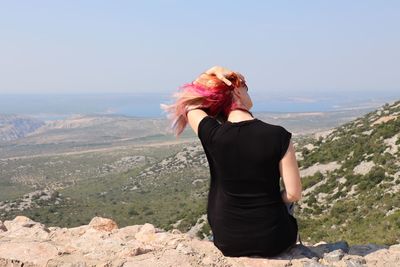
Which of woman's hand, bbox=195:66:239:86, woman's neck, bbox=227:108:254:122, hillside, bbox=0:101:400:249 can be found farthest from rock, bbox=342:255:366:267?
hillside, bbox=0:101:400:249

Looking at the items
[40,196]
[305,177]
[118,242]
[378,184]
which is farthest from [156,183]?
[118,242]

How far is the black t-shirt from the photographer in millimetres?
4395

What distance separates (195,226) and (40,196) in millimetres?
38765

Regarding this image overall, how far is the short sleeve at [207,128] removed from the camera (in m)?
4.67

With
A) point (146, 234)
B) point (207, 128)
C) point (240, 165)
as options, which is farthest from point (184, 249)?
point (207, 128)

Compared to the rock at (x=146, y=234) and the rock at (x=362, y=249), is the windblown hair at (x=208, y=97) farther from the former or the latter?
the rock at (x=362, y=249)

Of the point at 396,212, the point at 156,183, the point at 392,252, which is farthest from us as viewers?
the point at 156,183

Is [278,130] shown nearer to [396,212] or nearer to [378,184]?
[396,212]

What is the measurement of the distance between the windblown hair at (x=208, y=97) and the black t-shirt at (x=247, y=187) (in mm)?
155

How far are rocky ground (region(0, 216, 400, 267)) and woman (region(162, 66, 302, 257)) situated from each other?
9.1 inches

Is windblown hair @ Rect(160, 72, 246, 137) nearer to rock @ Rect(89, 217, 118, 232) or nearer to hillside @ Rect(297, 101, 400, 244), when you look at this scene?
rock @ Rect(89, 217, 118, 232)

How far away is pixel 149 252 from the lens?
5.55 metres

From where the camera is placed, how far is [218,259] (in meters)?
5.06

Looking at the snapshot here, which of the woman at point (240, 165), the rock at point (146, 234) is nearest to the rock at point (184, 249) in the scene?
the woman at point (240, 165)
